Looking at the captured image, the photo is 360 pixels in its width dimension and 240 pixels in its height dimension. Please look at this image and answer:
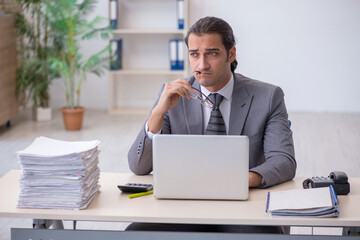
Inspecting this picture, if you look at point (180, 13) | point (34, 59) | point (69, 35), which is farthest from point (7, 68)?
point (180, 13)

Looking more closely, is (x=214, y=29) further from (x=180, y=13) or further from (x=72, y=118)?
(x=180, y=13)

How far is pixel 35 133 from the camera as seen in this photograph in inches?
243

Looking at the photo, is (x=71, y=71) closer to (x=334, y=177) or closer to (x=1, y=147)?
(x=1, y=147)

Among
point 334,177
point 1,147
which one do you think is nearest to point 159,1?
point 1,147

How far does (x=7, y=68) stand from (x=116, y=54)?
1.37m

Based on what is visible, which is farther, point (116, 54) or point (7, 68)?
point (116, 54)

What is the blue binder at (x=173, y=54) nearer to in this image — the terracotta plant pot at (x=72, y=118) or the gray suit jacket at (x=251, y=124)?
the terracotta plant pot at (x=72, y=118)

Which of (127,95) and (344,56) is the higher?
(344,56)

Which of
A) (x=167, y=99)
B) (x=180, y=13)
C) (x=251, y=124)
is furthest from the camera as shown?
(x=180, y=13)

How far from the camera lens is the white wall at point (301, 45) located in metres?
7.14

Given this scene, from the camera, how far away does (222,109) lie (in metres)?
2.60

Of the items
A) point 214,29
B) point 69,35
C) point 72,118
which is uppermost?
point 214,29

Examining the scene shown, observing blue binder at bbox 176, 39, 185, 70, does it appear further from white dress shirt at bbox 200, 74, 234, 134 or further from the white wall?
white dress shirt at bbox 200, 74, 234, 134

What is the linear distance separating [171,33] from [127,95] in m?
0.95
